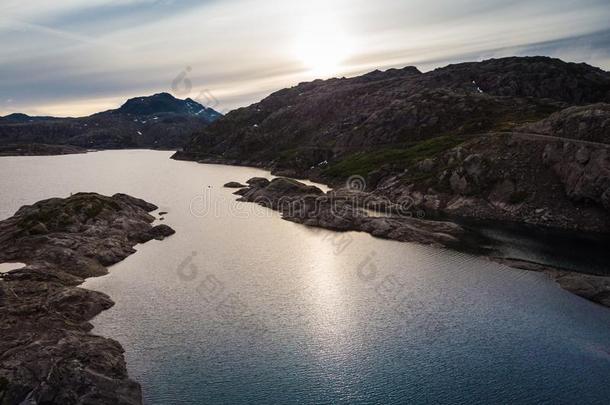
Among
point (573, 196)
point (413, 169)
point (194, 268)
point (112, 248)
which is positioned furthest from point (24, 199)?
point (573, 196)

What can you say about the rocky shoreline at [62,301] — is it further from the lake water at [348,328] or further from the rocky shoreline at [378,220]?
the rocky shoreline at [378,220]

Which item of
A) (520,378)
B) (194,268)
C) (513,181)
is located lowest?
(520,378)

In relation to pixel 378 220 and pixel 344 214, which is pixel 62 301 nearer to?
pixel 344 214

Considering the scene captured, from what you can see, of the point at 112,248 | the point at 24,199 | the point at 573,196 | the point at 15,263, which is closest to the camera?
the point at 15,263

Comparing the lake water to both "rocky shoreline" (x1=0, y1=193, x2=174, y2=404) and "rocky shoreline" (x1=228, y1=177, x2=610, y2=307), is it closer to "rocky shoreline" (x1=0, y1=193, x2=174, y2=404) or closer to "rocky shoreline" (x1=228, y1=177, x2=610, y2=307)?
"rocky shoreline" (x1=0, y1=193, x2=174, y2=404)

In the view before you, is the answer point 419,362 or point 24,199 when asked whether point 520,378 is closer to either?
point 419,362

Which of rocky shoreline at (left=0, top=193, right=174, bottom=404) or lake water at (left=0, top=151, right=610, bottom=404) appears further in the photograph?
lake water at (left=0, top=151, right=610, bottom=404)

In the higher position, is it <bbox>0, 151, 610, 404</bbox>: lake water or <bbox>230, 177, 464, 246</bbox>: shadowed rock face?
<bbox>230, 177, 464, 246</bbox>: shadowed rock face

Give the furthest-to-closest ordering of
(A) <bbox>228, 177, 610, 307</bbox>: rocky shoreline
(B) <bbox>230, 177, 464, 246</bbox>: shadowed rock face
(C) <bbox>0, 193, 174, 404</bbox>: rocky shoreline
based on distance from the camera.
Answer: (B) <bbox>230, 177, 464, 246</bbox>: shadowed rock face < (A) <bbox>228, 177, 610, 307</bbox>: rocky shoreline < (C) <bbox>0, 193, 174, 404</bbox>: rocky shoreline

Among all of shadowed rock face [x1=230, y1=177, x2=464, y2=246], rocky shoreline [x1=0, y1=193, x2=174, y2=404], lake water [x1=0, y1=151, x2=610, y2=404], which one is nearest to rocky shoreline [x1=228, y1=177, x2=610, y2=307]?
shadowed rock face [x1=230, y1=177, x2=464, y2=246]
